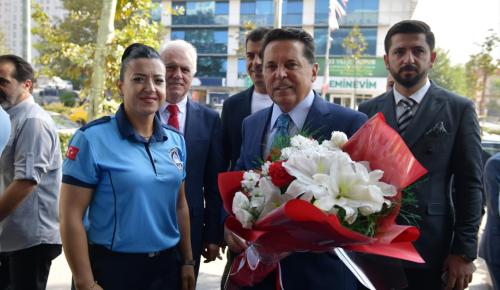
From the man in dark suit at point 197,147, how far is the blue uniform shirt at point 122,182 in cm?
56

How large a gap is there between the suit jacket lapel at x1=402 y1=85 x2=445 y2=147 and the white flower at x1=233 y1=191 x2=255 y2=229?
120 centimetres

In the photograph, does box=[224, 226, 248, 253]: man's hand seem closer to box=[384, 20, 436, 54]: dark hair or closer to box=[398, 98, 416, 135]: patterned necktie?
box=[398, 98, 416, 135]: patterned necktie

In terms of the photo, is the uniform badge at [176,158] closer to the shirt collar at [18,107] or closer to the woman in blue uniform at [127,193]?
the woman in blue uniform at [127,193]

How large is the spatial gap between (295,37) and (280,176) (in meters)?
0.84

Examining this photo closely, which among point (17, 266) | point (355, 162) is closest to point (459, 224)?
point (355, 162)

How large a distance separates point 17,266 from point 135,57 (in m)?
1.64

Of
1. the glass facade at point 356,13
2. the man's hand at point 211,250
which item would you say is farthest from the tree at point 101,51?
the glass facade at point 356,13

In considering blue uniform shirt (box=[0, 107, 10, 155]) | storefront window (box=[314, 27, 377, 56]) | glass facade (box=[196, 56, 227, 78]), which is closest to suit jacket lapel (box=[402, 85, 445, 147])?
blue uniform shirt (box=[0, 107, 10, 155])

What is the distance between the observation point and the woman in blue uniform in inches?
75.1

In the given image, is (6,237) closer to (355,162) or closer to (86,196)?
(86,196)

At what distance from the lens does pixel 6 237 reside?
9.02 feet

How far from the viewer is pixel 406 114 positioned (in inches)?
98.6

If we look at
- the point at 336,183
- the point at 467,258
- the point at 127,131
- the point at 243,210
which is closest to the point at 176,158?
the point at 127,131

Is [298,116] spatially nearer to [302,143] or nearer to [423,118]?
[302,143]
